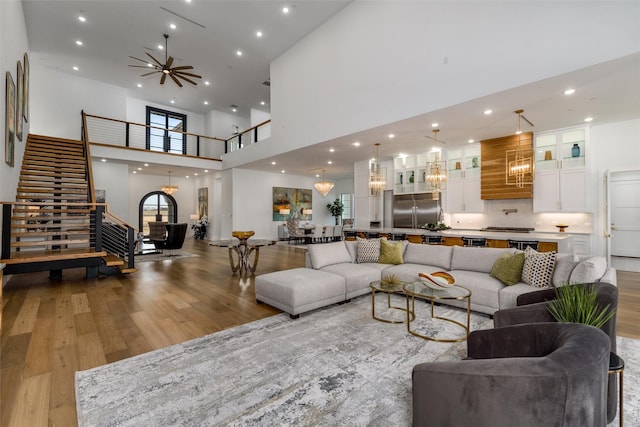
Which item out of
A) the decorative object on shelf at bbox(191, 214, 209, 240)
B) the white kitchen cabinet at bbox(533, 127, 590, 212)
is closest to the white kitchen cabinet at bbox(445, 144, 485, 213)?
the white kitchen cabinet at bbox(533, 127, 590, 212)

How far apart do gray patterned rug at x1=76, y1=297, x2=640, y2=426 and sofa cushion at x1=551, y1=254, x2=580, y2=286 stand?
0.75m

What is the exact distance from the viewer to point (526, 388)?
122 cm

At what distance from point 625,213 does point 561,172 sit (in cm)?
191

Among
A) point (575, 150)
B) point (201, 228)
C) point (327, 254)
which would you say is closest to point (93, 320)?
point (327, 254)

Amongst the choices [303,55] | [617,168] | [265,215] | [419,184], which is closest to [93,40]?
[303,55]

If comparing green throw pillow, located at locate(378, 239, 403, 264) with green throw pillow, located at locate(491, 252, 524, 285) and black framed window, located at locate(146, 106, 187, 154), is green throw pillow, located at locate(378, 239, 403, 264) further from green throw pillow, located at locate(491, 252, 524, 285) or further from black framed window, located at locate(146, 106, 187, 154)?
black framed window, located at locate(146, 106, 187, 154)

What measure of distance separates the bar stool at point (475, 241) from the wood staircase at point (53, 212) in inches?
274

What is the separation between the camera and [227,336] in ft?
10.2

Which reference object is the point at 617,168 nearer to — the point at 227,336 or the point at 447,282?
the point at 447,282

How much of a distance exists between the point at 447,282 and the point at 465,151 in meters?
5.93

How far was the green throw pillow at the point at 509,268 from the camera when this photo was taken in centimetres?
370

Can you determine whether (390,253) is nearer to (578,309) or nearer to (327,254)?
(327,254)

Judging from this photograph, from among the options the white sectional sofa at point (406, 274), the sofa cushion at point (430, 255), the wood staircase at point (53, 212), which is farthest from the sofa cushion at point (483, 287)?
the wood staircase at point (53, 212)

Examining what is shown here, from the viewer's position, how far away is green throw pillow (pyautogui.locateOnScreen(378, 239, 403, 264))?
4.95 metres
